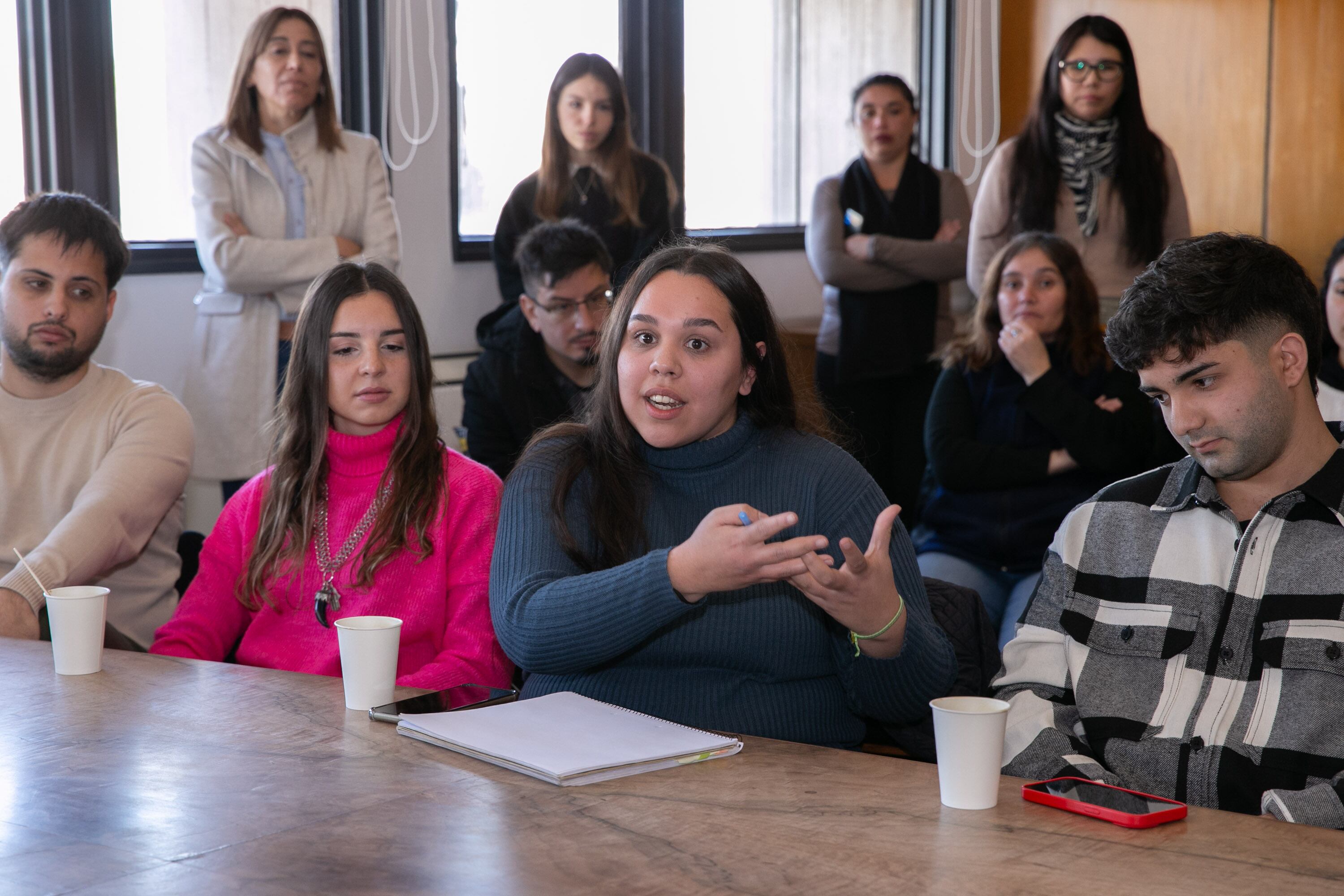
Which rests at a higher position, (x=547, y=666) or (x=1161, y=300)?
(x=1161, y=300)

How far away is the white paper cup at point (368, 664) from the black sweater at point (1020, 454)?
1698 millimetres

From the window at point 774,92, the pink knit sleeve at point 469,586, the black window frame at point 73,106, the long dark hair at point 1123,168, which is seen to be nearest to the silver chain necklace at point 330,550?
the pink knit sleeve at point 469,586

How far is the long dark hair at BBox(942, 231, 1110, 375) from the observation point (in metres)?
3.06

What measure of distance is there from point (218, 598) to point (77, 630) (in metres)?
0.41

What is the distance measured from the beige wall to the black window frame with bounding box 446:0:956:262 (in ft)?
3.10

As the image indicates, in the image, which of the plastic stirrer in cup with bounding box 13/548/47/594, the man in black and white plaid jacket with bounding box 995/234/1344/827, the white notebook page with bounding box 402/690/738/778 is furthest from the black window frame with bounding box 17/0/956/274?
the white notebook page with bounding box 402/690/738/778

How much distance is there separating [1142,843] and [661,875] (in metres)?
0.42

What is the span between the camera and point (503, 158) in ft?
15.2

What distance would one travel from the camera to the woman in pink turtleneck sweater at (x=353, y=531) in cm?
200

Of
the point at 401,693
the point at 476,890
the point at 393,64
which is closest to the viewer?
the point at 476,890

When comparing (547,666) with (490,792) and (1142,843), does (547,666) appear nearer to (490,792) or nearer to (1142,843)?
(490,792)

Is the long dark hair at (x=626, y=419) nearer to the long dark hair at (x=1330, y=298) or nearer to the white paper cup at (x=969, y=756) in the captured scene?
the white paper cup at (x=969, y=756)

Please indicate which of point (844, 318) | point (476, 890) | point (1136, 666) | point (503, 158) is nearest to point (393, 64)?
point (503, 158)

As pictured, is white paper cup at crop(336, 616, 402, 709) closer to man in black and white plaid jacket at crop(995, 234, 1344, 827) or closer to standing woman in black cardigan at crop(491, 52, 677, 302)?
man in black and white plaid jacket at crop(995, 234, 1344, 827)
